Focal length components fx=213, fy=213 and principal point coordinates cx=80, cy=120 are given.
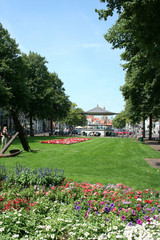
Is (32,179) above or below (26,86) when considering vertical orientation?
below

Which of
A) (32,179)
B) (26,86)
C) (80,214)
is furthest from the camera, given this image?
(26,86)

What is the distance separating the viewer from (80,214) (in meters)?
4.48

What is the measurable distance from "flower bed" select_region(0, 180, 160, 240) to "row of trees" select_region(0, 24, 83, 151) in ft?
32.5

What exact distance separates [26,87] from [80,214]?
28.9m

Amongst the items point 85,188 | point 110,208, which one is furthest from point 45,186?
point 110,208

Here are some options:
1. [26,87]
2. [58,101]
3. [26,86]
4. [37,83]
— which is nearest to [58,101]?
[58,101]

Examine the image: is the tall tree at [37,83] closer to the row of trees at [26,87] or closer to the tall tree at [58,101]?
the row of trees at [26,87]

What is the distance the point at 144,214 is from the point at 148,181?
355cm

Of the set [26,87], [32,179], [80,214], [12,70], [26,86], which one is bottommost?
[80,214]

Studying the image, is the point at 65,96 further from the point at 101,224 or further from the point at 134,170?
the point at 101,224

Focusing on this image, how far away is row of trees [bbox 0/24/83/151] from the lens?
28.2m

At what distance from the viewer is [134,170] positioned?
982 cm

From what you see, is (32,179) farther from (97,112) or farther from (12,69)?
(97,112)

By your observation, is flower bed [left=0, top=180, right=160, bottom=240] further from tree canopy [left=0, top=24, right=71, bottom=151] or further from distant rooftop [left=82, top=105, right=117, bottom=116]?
distant rooftop [left=82, top=105, right=117, bottom=116]
